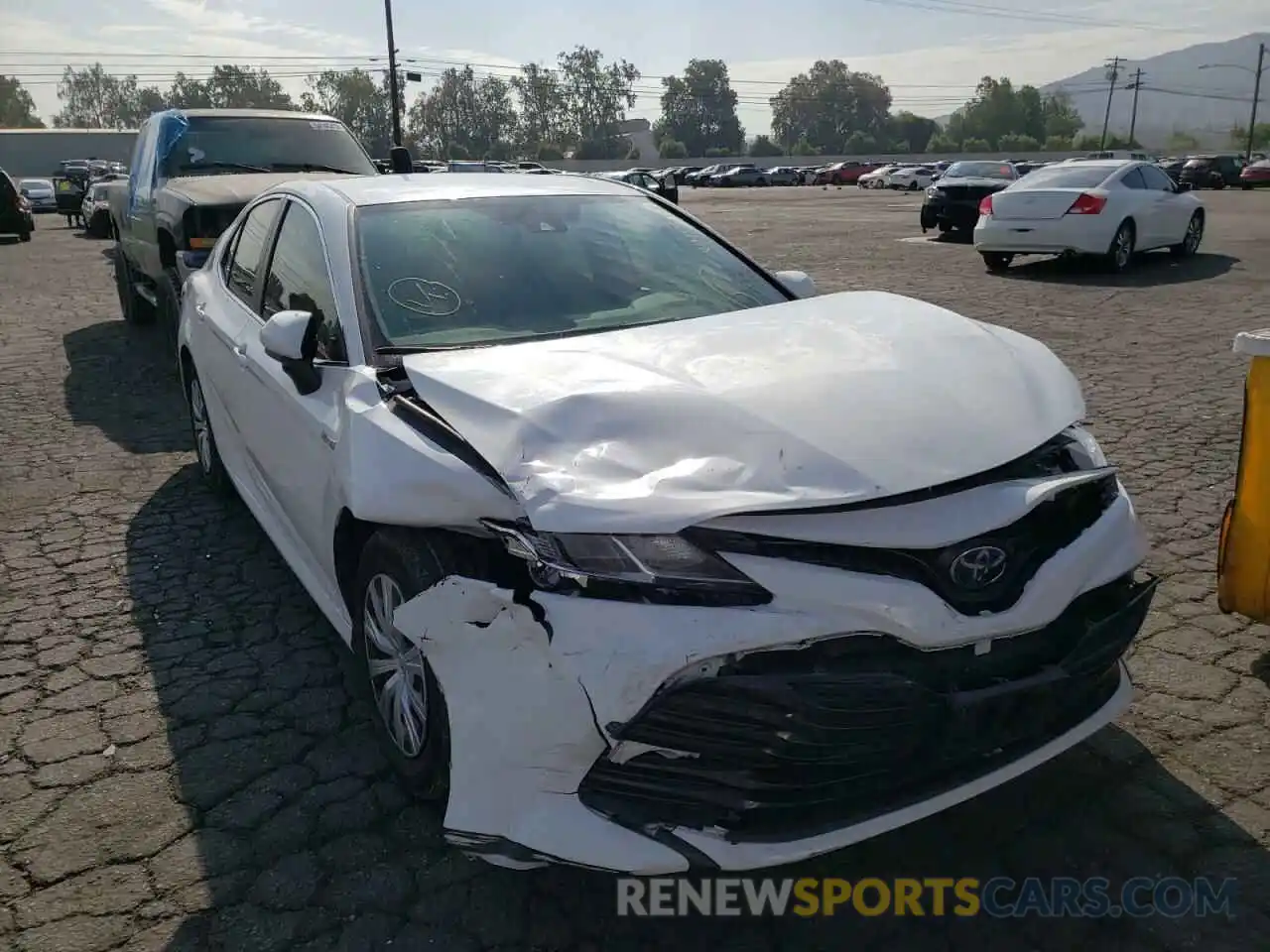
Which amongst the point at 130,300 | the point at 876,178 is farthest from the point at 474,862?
the point at 876,178

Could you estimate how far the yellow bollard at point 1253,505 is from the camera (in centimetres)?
311

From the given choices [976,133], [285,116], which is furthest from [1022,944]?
[976,133]

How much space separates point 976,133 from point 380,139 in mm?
76305

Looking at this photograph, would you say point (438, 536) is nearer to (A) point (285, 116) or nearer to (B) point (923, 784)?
(B) point (923, 784)

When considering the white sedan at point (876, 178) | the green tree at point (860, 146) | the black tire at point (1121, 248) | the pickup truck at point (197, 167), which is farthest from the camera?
the green tree at point (860, 146)

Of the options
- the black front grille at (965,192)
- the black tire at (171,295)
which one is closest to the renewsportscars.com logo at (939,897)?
Result: the black tire at (171,295)

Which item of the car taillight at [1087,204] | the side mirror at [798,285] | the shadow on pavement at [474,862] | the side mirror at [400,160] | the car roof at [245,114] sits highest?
the car roof at [245,114]

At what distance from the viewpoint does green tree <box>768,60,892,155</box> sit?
464 ft

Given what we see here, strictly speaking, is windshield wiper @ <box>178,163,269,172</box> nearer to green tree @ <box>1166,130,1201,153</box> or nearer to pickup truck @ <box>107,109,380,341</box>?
pickup truck @ <box>107,109,380,341</box>

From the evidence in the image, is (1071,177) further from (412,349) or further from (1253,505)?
(412,349)

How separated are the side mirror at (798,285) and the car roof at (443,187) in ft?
2.63

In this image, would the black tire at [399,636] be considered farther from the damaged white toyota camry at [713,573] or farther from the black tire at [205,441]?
the black tire at [205,441]

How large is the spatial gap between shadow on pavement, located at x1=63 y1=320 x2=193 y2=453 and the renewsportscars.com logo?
4821 mm

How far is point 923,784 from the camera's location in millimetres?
2176
